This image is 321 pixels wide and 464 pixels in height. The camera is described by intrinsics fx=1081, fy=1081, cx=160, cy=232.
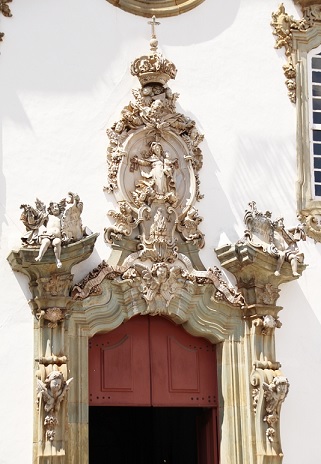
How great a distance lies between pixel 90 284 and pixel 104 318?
1.34 ft

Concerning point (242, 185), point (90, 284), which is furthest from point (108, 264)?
point (242, 185)

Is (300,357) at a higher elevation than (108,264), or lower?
lower

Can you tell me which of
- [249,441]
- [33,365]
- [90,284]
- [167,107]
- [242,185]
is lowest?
[249,441]

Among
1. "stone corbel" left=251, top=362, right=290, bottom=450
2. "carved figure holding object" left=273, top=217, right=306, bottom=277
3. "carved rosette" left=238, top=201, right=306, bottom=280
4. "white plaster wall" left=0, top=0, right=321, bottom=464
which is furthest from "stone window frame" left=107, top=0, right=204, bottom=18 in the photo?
"stone corbel" left=251, top=362, right=290, bottom=450

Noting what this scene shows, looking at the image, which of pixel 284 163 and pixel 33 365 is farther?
pixel 284 163

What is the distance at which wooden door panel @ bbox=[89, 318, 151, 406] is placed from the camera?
11953mm

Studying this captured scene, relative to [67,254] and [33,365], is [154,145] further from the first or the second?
[33,365]

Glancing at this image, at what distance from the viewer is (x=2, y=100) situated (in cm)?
1210

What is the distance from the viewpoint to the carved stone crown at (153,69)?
490 inches

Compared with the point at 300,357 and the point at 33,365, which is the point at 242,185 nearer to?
the point at 300,357

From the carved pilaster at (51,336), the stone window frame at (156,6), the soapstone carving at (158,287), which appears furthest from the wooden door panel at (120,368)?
the stone window frame at (156,6)

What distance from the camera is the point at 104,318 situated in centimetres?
1189

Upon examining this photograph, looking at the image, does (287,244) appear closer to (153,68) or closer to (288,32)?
(153,68)

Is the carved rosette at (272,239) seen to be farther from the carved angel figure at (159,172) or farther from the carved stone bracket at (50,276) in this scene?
the carved stone bracket at (50,276)
